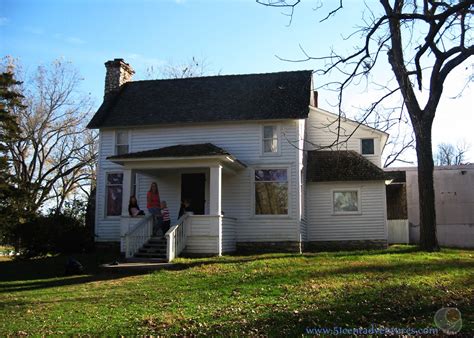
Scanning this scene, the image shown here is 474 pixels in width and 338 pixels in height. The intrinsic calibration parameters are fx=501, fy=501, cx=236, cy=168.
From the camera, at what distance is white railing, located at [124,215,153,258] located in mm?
16359

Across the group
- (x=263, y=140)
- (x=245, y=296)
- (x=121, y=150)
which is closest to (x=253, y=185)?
(x=263, y=140)

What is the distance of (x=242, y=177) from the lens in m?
19.9

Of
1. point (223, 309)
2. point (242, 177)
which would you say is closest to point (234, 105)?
point (242, 177)

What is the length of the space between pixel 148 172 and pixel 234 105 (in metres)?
4.50

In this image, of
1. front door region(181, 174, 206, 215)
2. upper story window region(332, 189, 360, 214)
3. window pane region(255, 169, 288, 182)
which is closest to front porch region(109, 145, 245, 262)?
window pane region(255, 169, 288, 182)

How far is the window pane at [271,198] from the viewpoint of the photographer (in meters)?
19.4

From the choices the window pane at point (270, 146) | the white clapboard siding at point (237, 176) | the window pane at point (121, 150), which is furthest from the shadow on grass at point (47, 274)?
the window pane at point (270, 146)

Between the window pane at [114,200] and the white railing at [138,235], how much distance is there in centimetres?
403

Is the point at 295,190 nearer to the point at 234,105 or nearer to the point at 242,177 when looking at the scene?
the point at 242,177

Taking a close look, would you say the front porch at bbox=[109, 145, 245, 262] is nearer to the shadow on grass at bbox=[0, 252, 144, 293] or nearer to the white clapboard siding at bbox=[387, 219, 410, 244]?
the shadow on grass at bbox=[0, 252, 144, 293]

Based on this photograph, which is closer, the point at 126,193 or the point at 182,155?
the point at 182,155

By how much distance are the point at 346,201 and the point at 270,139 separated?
4.21 m

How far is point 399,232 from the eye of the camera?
24.8 metres

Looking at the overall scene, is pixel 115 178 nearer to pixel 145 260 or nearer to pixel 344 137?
pixel 145 260
